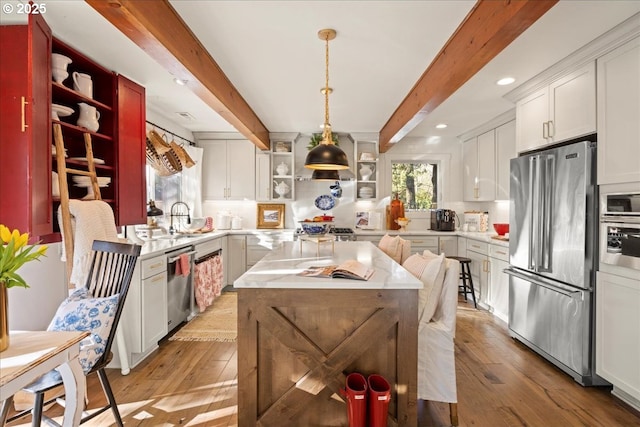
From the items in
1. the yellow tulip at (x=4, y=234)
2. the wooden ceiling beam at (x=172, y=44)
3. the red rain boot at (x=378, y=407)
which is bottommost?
the red rain boot at (x=378, y=407)

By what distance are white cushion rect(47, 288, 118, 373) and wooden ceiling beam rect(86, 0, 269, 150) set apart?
1.43 meters

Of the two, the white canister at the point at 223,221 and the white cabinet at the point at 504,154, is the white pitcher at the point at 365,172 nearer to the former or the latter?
the white cabinet at the point at 504,154

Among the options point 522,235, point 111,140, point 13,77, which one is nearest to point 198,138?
point 111,140

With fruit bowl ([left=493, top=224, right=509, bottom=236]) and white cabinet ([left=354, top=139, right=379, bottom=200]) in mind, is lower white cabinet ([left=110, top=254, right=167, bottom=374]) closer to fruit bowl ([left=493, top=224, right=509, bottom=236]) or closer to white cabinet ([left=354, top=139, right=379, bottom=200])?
white cabinet ([left=354, top=139, right=379, bottom=200])

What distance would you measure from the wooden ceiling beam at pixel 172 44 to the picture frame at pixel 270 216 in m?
2.34

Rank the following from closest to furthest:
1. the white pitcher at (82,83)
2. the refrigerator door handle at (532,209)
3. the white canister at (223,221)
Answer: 1. the white pitcher at (82,83)
2. the refrigerator door handle at (532,209)
3. the white canister at (223,221)

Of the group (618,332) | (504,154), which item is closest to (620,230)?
(618,332)

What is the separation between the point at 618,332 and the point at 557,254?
2.15 feet

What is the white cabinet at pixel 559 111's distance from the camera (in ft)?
8.20

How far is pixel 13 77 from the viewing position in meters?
2.09

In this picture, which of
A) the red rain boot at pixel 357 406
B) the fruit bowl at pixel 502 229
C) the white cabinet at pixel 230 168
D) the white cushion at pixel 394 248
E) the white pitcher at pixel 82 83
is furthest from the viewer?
the white cabinet at pixel 230 168

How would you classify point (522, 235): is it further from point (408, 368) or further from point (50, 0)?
point (50, 0)

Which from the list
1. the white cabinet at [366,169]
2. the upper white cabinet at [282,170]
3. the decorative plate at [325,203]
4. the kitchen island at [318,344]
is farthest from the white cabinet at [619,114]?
the upper white cabinet at [282,170]

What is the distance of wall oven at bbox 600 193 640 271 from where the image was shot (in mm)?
2127
